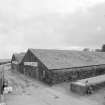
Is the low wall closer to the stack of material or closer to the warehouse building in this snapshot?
the warehouse building

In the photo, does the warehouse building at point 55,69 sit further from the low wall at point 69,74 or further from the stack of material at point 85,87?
the stack of material at point 85,87

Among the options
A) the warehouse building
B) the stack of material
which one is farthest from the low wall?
the stack of material

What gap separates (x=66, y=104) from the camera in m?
12.1

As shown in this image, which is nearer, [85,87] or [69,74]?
[85,87]

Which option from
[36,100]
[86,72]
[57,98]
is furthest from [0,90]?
[86,72]

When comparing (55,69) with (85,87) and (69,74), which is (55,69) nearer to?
(69,74)

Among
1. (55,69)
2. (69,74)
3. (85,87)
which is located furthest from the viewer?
(69,74)

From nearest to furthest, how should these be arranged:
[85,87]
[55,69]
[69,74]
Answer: [85,87] → [55,69] → [69,74]

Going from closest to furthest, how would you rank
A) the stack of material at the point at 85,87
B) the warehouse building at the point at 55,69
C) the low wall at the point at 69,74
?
the stack of material at the point at 85,87 < the low wall at the point at 69,74 < the warehouse building at the point at 55,69

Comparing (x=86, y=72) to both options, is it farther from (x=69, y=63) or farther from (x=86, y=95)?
(x=86, y=95)

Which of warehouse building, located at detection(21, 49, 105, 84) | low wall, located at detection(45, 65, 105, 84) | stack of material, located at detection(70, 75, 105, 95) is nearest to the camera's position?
stack of material, located at detection(70, 75, 105, 95)

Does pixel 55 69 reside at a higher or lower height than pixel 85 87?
higher

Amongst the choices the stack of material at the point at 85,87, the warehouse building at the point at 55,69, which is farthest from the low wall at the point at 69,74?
the stack of material at the point at 85,87

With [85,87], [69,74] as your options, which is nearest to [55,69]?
[69,74]
